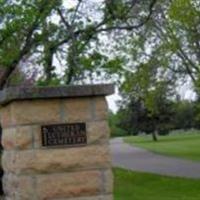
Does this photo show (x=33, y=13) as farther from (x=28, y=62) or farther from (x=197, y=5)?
(x=197, y=5)

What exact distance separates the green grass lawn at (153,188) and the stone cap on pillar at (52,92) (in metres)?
10.7

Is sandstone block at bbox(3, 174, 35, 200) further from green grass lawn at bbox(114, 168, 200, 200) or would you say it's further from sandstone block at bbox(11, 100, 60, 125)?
green grass lawn at bbox(114, 168, 200, 200)

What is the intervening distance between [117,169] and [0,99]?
76.8 feet

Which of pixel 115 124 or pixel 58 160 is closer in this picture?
pixel 58 160

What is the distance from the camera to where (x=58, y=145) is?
6.67 metres

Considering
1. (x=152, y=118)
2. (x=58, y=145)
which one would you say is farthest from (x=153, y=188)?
(x=152, y=118)

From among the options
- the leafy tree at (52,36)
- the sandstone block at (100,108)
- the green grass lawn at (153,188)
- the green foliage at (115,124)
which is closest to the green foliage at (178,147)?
the green foliage at (115,124)

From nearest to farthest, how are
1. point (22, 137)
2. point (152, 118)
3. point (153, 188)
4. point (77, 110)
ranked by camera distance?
point (22, 137) → point (77, 110) → point (153, 188) → point (152, 118)

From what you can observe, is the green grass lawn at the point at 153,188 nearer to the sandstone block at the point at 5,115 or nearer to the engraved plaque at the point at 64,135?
the sandstone block at the point at 5,115

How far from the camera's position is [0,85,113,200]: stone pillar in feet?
21.6

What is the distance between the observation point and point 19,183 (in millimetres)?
6598

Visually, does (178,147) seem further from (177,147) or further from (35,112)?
(35,112)

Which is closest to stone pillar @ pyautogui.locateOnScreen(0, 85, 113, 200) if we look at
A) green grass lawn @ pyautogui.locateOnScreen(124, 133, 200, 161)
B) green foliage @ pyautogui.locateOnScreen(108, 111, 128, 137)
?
green grass lawn @ pyautogui.locateOnScreen(124, 133, 200, 161)

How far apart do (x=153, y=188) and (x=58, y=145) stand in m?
14.2
